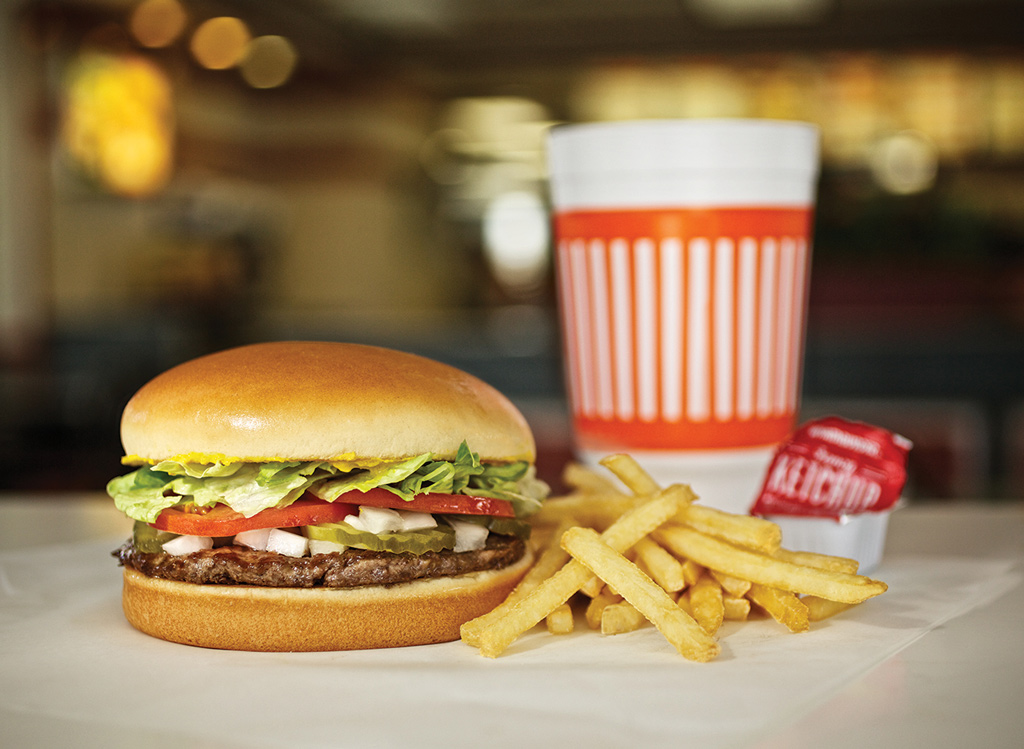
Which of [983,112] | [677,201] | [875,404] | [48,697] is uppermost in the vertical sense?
[983,112]

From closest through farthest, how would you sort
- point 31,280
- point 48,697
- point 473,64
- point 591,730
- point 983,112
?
point 591,730 < point 48,697 < point 31,280 < point 983,112 < point 473,64

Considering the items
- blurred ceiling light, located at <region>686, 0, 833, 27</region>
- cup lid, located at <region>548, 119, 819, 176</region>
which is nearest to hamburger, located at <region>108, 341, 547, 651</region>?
cup lid, located at <region>548, 119, 819, 176</region>

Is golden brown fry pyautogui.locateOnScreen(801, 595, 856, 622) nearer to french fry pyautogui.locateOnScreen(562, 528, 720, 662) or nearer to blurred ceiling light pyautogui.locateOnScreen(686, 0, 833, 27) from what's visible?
french fry pyautogui.locateOnScreen(562, 528, 720, 662)

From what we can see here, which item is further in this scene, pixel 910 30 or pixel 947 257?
pixel 910 30

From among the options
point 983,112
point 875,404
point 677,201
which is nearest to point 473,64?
point 983,112

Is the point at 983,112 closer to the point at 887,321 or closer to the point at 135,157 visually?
the point at 887,321

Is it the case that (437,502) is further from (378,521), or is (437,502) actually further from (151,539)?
(151,539)
